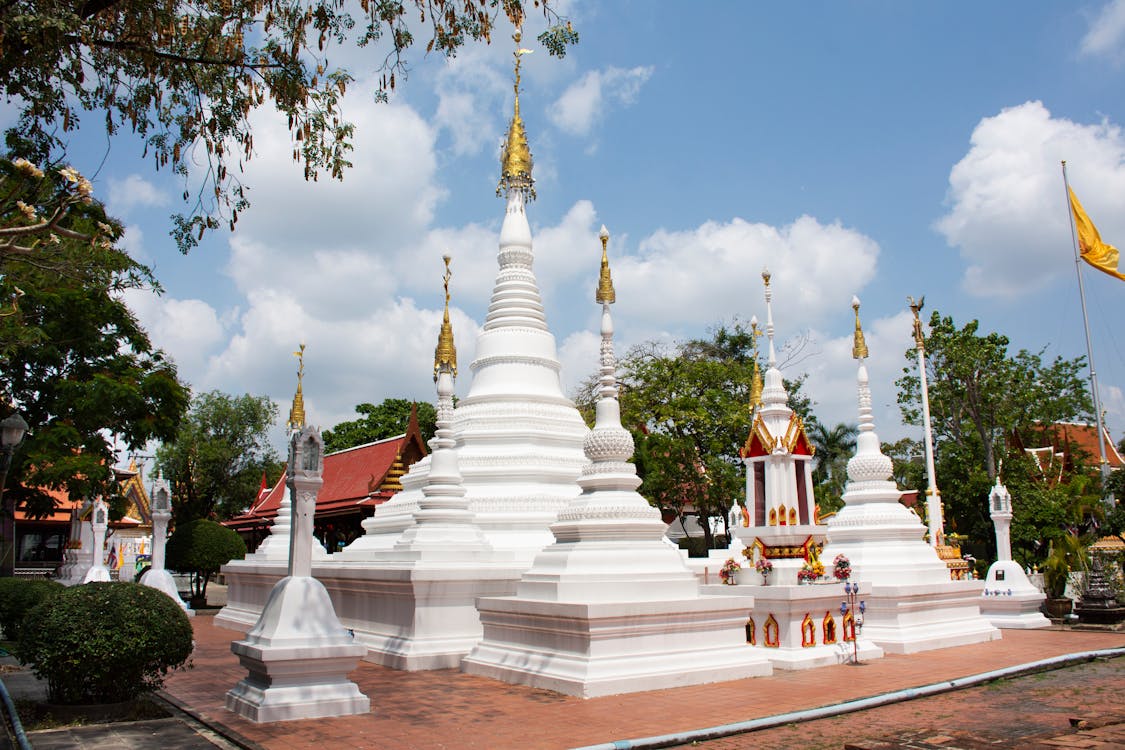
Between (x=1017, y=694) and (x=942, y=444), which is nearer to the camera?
(x=1017, y=694)

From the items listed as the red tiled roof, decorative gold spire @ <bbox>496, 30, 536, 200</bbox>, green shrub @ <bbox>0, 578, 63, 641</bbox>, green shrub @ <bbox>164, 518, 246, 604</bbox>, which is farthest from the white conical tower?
the red tiled roof

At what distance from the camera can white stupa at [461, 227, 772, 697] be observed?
33.2 ft

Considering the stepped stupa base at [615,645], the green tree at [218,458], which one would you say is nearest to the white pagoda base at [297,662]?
the stepped stupa base at [615,645]

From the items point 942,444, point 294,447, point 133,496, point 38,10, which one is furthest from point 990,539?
point 133,496

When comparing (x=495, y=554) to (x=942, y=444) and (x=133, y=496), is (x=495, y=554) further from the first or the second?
(x=133, y=496)

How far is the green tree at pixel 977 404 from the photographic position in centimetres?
3306

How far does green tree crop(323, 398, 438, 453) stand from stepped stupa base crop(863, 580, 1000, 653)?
3851 cm

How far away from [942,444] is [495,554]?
28.2m

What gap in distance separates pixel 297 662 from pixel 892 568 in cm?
1083

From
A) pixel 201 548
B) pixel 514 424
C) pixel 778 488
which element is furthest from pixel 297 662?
pixel 201 548

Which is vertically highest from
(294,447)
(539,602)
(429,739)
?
(294,447)

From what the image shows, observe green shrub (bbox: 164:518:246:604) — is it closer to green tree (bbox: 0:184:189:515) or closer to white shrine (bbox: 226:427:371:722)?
green tree (bbox: 0:184:189:515)

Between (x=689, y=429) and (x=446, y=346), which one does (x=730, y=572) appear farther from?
(x=689, y=429)

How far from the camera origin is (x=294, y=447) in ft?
32.6
